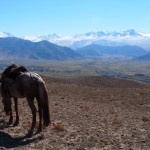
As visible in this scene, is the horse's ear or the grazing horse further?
the horse's ear

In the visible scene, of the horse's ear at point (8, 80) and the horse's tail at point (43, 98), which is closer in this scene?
the horse's tail at point (43, 98)

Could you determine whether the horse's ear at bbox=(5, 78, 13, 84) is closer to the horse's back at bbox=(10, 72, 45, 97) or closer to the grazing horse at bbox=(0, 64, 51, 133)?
the grazing horse at bbox=(0, 64, 51, 133)

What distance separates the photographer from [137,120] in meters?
17.5


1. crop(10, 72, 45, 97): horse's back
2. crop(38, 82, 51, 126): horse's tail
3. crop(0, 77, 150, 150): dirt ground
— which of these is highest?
crop(10, 72, 45, 97): horse's back

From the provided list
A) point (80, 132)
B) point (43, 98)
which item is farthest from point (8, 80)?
point (80, 132)

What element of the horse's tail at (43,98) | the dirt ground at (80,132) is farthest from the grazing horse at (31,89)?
the dirt ground at (80,132)

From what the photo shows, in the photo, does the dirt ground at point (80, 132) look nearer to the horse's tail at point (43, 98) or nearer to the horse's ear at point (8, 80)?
the horse's tail at point (43, 98)

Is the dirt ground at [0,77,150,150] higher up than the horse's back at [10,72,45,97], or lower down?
lower down

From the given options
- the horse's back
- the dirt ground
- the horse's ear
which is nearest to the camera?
the dirt ground

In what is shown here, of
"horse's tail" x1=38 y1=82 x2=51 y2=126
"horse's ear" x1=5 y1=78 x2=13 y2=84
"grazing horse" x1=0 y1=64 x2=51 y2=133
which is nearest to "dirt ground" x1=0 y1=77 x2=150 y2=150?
"grazing horse" x1=0 y1=64 x2=51 y2=133

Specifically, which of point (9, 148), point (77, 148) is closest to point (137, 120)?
point (77, 148)

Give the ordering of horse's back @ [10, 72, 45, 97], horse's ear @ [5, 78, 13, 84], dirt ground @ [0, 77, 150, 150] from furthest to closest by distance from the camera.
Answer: horse's ear @ [5, 78, 13, 84], horse's back @ [10, 72, 45, 97], dirt ground @ [0, 77, 150, 150]

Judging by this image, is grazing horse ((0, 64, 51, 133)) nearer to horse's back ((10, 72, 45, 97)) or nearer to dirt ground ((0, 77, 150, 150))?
horse's back ((10, 72, 45, 97))

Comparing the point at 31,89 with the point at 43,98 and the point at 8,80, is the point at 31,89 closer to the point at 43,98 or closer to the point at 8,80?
the point at 43,98
